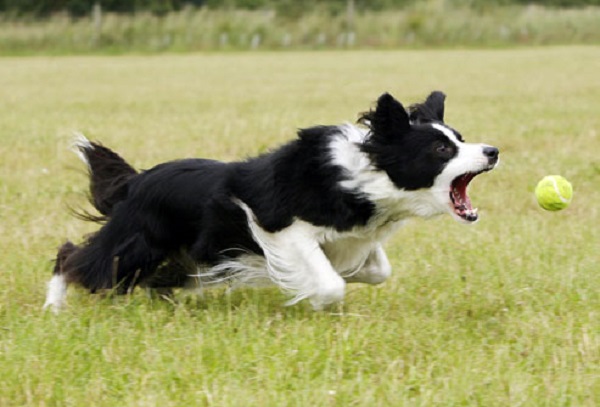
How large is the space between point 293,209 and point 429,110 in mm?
871

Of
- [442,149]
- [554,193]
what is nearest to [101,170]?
[442,149]

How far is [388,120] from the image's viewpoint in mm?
4781

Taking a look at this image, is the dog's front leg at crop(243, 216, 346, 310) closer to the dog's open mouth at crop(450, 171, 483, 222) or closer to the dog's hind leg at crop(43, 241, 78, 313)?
the dog's open mouth at crop(450, 171, 483, 222)

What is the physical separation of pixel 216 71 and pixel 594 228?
19528 millimetres

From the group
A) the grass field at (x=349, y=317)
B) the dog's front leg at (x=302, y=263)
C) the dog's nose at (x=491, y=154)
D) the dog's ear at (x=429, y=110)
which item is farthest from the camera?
the dog's ear at (x=429, y=110)

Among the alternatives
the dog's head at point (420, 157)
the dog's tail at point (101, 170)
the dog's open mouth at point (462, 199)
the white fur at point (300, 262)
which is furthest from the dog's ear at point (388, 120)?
the dog's tail at point (101, 170)

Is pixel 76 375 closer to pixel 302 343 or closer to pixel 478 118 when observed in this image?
pixel 302 343

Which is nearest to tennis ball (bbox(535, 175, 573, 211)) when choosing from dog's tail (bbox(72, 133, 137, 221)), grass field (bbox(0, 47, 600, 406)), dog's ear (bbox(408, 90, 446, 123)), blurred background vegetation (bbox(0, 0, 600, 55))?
grass field (bbox(0, 47, 600, 406))

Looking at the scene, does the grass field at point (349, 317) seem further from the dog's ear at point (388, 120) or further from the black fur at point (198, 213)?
the dog's ear at point (388, 120)

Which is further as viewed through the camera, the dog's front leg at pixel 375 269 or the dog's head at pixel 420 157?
the dog's front leg at pixel 375 269

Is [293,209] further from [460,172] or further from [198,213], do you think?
[460,172]

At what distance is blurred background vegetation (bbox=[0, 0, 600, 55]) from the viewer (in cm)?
3728

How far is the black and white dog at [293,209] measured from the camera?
4.77 metres

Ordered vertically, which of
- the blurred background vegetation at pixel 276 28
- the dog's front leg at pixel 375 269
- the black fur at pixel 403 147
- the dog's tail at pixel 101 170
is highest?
the black fur at pixel 403 147
